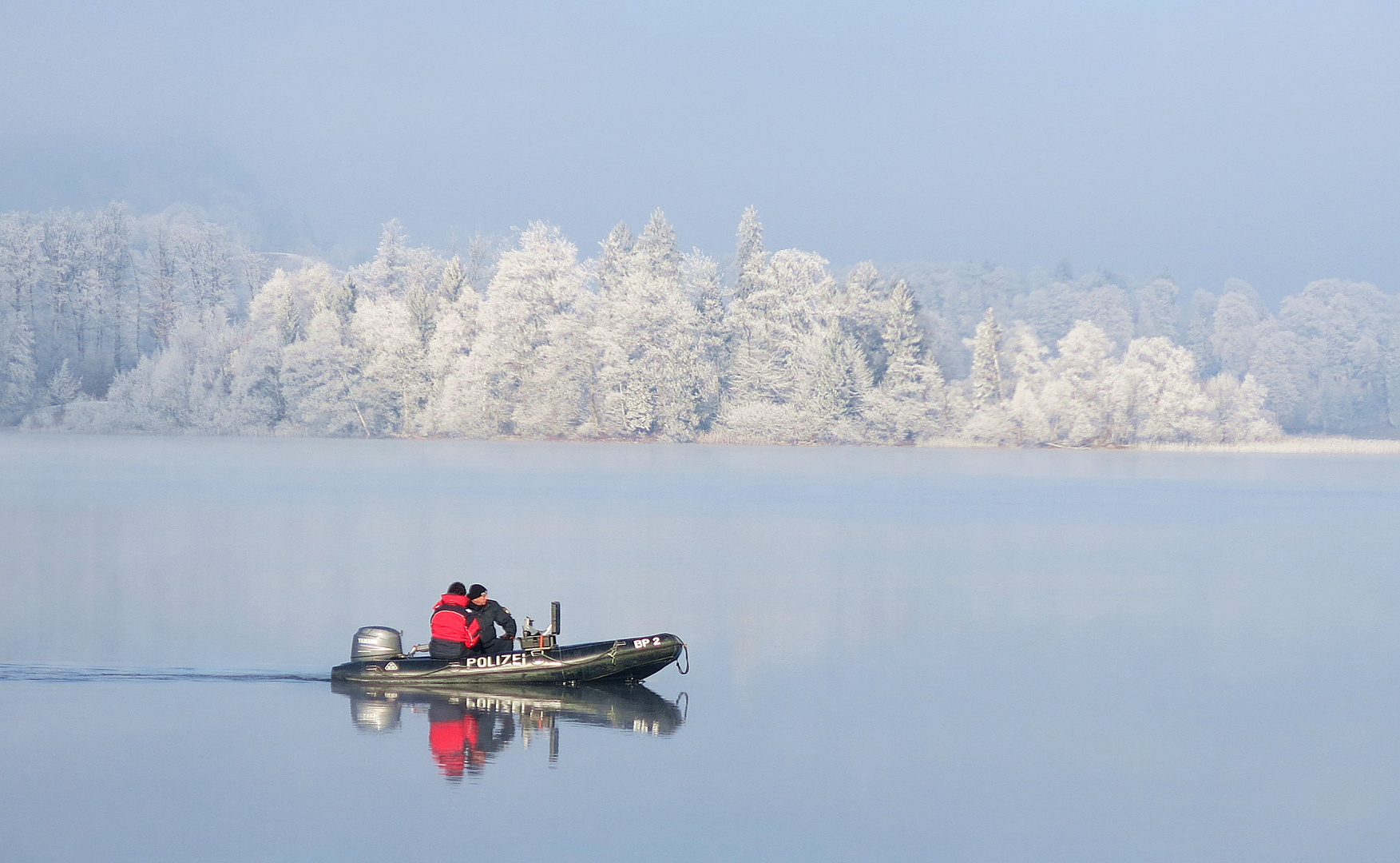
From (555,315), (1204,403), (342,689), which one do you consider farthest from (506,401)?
(342,689)

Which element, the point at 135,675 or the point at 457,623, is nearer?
the point at 457,623

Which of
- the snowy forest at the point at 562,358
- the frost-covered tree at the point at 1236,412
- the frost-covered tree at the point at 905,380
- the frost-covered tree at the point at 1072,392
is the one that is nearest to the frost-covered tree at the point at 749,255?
the snowy forest at the point at 562,358

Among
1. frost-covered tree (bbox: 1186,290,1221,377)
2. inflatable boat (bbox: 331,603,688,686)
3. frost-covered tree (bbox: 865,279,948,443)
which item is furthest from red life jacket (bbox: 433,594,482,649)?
frost-covered tree (bbox: 1186,290,1221,377)

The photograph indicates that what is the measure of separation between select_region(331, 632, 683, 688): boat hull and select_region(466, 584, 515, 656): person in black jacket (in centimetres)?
21

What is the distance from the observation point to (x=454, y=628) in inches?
658

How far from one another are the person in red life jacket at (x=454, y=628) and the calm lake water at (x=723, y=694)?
2.11 ft

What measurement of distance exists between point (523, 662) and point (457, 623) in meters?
0.86

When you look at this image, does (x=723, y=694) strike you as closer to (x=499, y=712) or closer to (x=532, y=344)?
(x=499, y=712)

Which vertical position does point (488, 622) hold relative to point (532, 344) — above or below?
below

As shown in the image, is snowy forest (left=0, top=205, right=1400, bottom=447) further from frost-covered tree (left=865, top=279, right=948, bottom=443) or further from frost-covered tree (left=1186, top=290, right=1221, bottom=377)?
frost-covered tree (left=1186, top=290, right=1221, bottom=377)

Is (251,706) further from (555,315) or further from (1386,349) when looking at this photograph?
(1386,349)

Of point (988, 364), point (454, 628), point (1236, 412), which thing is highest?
Result: point (988, 364)

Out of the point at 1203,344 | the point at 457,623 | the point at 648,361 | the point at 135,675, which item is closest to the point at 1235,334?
the point at 1203,344

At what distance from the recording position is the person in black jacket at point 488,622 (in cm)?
1686
